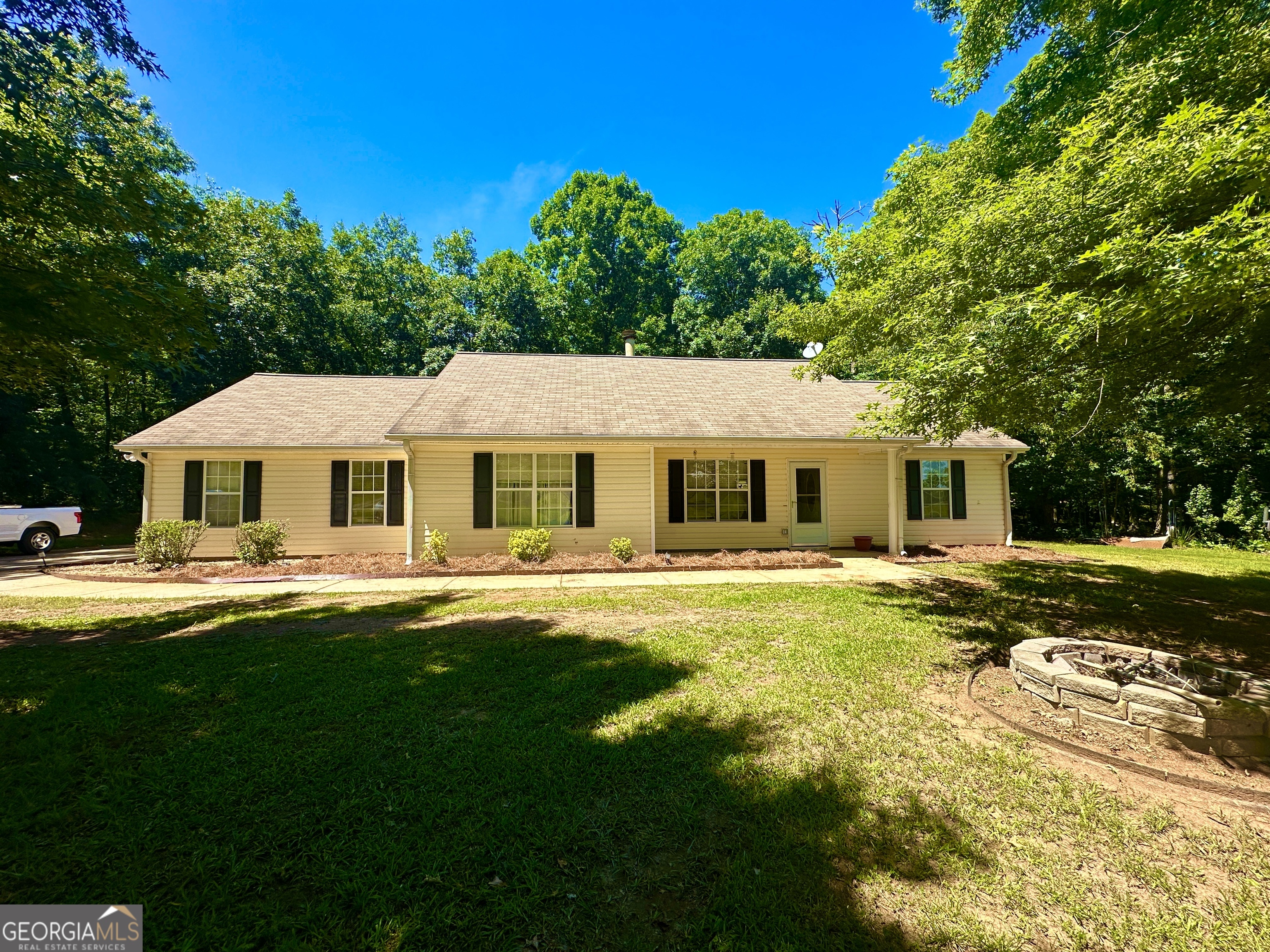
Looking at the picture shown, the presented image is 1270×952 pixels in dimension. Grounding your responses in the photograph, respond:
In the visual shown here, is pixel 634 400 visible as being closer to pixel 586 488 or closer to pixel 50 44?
pixel 586 488

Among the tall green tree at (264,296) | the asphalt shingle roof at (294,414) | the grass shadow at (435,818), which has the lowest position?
the grass shadow at (435,818)

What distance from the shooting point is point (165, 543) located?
1045cm

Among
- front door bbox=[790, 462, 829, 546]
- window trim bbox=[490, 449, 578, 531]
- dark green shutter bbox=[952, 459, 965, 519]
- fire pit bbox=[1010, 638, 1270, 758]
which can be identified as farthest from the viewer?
dark green shutter bbox=[952, 459, 965, 519]

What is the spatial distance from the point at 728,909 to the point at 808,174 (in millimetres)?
22653

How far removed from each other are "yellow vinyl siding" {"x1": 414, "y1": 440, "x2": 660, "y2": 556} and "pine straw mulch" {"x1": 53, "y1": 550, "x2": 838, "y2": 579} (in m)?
0.32

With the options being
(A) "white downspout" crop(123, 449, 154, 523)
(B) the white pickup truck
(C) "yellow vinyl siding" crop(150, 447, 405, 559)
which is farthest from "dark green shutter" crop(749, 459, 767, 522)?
(B) the white pickup truck

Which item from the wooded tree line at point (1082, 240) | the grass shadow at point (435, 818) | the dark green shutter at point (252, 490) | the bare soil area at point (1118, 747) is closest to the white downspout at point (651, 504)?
the wooded tree line at point (1082, 240)

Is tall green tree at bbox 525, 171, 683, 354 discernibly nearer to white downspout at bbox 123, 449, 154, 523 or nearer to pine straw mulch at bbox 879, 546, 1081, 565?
white downspout at bbox 123, 449, 154, 523

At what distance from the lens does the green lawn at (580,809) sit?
2.11 metres

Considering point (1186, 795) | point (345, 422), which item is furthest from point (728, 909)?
point (345, 422)

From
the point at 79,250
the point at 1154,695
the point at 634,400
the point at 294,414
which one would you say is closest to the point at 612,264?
the point at 634,400

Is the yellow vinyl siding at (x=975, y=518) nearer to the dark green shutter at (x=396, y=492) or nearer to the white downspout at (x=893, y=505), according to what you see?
the white downspout at (x=893, y=505)

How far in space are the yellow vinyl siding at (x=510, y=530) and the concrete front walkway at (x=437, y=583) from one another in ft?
4.83

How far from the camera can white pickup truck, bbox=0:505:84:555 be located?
43.5 ft
